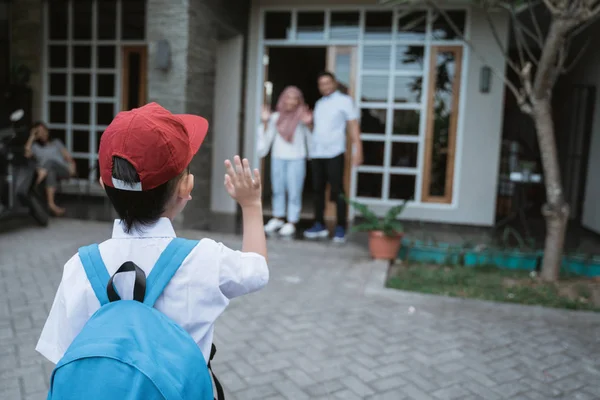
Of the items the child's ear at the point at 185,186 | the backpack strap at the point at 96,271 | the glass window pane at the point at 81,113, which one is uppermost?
the glass window pane at the point at 81,113

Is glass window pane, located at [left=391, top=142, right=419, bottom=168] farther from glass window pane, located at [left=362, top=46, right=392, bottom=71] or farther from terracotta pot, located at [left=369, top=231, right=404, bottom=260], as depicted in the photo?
terracotta pot, located at [left=369, top=231, right=404, bottom=260]

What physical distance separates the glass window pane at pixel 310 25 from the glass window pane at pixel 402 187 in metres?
2.34

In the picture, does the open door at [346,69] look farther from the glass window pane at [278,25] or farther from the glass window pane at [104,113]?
the glass window pane at [104,113]

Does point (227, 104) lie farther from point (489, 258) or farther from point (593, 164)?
point (593, 164)

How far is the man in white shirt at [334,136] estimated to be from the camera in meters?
6.09

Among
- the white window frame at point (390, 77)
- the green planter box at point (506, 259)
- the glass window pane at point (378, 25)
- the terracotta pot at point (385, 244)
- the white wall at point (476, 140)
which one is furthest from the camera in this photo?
the glass window pane at point (378, 25)

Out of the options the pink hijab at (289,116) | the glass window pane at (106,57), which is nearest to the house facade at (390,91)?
the glass window pane at (106,57)

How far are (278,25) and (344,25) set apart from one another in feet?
3.23

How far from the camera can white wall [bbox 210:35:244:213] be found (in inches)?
307

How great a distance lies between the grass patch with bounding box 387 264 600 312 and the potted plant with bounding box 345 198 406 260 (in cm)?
22

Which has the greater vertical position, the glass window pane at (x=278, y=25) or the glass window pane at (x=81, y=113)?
the glass window pane at (x=278, y=25)

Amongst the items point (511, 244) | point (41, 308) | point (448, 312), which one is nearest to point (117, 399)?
point (41, 308)

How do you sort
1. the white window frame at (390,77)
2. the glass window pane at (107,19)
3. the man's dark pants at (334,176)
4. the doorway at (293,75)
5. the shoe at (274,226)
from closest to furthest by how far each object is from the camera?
the man's dark pants at (334,176)
the shoe at (274,226)
the white window frame at (390,77)
the glass window pane at (107,19)
the doorway at (293,75)

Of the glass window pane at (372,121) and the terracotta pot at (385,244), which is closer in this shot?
the terracotta pot at (385,244)
